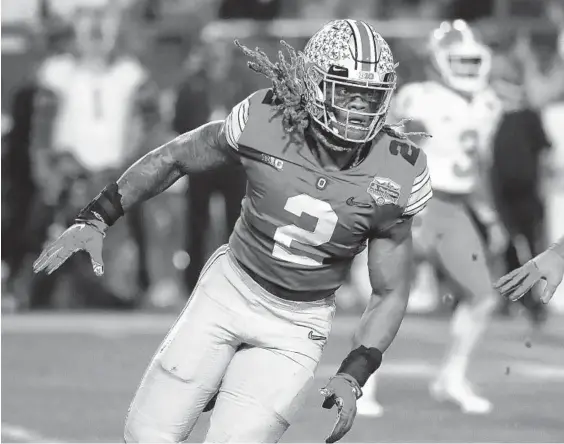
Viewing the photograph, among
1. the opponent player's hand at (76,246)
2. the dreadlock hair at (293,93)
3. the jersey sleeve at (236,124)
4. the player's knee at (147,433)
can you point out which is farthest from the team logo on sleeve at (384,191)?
the player's knee at (147,433)

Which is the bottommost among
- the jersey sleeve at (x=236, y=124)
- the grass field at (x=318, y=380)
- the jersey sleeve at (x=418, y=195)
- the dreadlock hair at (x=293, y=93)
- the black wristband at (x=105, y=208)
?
the grass field at (x=318, y=380)

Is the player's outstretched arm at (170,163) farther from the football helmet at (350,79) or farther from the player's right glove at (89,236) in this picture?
the football helmet at (350,79)

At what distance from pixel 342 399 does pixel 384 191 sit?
715 millimetres

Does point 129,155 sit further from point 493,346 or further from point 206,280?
point 206,280

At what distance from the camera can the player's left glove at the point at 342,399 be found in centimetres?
485

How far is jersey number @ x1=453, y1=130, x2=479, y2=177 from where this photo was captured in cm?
910

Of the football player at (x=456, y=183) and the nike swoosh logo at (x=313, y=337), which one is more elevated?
the nike swoosh logo at (x=313, y=337)

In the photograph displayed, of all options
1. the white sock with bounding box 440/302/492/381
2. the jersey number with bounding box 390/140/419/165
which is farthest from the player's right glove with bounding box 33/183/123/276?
the white sock with bounding box 440/302/492/381

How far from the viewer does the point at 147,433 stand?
505 cm

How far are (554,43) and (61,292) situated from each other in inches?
183

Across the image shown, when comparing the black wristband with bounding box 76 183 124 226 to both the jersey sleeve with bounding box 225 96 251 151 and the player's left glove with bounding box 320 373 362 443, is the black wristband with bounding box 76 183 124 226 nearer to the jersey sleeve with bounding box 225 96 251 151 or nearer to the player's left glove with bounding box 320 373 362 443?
the jersey sleeve with bounding box 225 96 251 151

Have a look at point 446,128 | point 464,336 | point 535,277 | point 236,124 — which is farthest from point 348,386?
point 446,128

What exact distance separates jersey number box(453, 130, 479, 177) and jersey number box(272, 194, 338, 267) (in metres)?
3.93

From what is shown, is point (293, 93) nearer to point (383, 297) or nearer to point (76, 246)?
point (383, 297)
